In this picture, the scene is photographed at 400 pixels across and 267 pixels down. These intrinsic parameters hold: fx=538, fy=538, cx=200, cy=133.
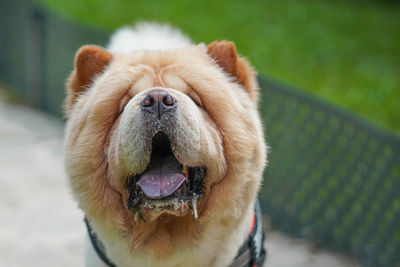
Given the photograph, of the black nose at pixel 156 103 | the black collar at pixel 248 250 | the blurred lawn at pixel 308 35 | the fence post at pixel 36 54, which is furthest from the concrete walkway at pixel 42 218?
the blurred lawn at pixel 308 35

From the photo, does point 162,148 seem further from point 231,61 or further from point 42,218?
point 42,218

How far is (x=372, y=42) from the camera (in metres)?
9.91

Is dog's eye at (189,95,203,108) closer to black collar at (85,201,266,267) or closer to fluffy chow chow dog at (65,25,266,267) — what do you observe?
fluffy chow chow dog at (65,25,266,267)

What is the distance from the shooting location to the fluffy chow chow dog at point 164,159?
2289mm

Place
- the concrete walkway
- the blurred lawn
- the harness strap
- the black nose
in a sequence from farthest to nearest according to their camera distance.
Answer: the blurred lawn
the concrete walkway
the harness strap
the black nose

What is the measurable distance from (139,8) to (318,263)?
27.8 feet

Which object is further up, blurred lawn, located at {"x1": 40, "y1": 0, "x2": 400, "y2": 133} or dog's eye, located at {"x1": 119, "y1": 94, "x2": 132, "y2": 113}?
dog's eye, located at {"x1": 119, "y1": 94, "x2": 132, "y2": 113}

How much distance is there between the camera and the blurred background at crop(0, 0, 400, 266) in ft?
13.7

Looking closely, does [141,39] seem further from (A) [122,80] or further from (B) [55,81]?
(B) [55,81]

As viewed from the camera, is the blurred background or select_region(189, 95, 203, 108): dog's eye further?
the blurred background

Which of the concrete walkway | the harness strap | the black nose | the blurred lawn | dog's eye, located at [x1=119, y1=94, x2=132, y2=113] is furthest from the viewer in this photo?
the blurred lawn

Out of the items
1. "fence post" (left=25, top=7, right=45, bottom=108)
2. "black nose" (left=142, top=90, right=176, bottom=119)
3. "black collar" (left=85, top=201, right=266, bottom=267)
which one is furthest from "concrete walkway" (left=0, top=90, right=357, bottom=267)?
"black nose" (left=142, top=90, right=176, bottom=119)

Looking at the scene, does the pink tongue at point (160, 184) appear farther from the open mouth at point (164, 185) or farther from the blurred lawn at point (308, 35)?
the blurred lawn at point (308, 35)

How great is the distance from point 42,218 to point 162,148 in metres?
2.63
